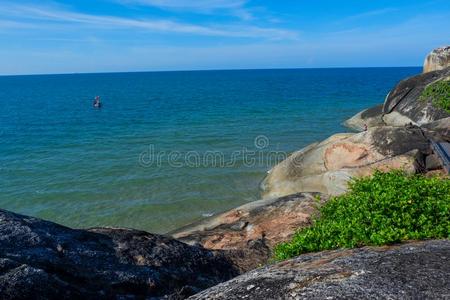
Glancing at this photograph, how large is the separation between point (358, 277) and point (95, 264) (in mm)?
4026

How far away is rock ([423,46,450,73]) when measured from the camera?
37.6 meters

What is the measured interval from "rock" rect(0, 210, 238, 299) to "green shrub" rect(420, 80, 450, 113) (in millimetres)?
23936

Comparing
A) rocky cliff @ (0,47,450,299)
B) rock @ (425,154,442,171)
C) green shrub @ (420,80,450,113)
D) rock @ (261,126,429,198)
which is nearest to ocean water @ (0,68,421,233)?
rock @ (261,126,429,198)

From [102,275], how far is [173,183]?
19900 millimetres

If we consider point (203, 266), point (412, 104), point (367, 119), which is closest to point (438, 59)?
point (367, 119)

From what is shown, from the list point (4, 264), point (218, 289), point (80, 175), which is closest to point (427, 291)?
point (218, 289)

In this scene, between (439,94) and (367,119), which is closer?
(439,94)

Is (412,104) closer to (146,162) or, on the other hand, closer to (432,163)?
(432,163)

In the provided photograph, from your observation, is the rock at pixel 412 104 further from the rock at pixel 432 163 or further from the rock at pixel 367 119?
the rock at pixel 432 163

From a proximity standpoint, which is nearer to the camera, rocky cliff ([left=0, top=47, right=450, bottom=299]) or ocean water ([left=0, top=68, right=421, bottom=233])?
rocky cliff ([left=0, top=47, right=450, bottom=299])

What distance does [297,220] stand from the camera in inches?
523

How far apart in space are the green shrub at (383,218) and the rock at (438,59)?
33661mm

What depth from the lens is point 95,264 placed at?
6680 mm

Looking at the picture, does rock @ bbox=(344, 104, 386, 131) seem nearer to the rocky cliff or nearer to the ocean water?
the ocean water
